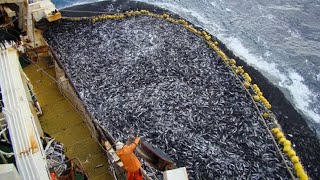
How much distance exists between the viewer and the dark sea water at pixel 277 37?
16453 mm

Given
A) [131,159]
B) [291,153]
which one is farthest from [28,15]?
[291,153]

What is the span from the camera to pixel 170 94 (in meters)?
14.4

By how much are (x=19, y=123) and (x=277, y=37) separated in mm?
16834

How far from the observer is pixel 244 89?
1500 cm

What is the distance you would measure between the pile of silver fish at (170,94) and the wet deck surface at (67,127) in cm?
82

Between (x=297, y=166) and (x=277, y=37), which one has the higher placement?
(x=277, y=37)

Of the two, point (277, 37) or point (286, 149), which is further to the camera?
point (277, 37)

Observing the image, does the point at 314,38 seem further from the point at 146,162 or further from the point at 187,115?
the point at 146,162

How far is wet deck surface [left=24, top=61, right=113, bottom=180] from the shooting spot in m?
10.7

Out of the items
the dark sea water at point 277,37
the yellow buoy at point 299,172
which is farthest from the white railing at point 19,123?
→ the dark sea water at point 277,37

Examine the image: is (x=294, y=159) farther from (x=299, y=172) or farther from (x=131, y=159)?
(x=131, y=159)

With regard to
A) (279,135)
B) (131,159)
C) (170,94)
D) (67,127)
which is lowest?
(279,135)

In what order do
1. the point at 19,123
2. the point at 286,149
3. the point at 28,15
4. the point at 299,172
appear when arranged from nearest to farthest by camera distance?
the point at 19,123 < the point at 299,172 < the point at 286,149 < the point at 28,15

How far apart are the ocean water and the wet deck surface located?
30.9ft
